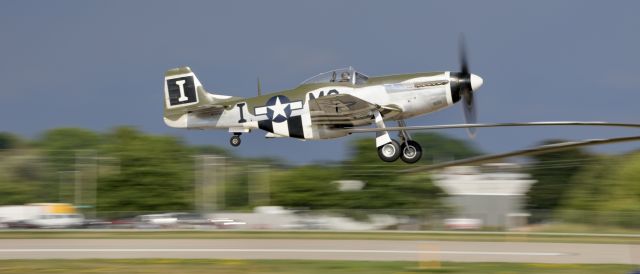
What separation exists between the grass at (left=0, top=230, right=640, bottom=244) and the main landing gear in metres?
21.4

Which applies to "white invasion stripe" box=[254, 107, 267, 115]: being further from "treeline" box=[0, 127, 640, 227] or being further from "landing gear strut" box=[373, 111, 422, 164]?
"treeline" box=[0, 127, 640, 227]

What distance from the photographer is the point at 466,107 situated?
24812mm

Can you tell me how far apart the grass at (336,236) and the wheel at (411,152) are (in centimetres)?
2167

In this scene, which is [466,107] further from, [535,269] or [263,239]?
[263,239]

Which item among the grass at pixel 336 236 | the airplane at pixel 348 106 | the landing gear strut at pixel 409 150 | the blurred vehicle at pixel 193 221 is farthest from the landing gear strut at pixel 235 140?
the blurred vehicle at pixel 193 221

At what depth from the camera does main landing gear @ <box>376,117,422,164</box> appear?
22.3m

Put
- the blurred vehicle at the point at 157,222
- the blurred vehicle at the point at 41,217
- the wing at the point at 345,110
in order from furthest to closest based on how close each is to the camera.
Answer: the blurred vehicle at the point at 41,217, the blurred vehicle at the point at 157,222, the wing at the point at 345,110

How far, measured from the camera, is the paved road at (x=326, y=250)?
3453cm

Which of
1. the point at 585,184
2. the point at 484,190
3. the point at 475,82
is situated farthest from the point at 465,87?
the point at 585,184

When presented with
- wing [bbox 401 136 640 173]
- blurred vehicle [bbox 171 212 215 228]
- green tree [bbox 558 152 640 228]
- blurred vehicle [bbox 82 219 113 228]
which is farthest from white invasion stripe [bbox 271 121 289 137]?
green tree [bbox 558 152 640 228]

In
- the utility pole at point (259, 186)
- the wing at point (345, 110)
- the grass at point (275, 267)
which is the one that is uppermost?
the wing at point (345, 110)

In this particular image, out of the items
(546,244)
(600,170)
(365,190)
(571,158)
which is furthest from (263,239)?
(571,158)

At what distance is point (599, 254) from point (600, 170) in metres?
41.2

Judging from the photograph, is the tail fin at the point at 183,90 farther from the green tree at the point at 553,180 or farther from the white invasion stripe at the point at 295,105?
the green tree at the point at 553,180
